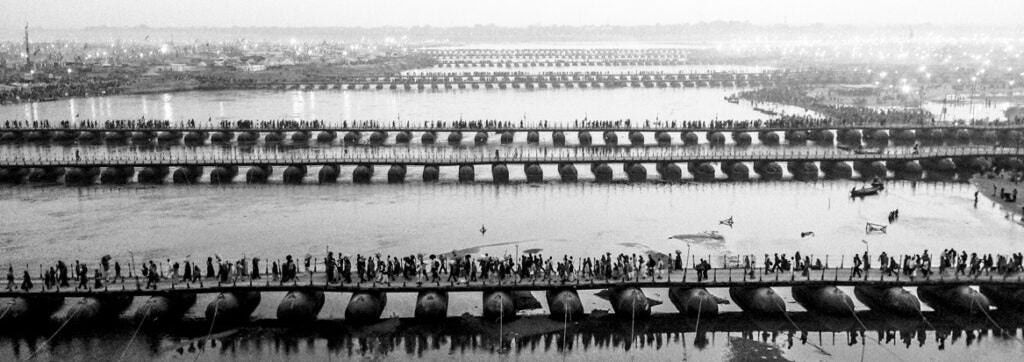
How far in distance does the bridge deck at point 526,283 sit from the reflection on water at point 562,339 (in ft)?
4.28

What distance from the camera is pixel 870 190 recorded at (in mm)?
52688

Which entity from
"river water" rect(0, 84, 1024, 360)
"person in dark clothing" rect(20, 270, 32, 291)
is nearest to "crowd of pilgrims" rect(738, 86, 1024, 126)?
"river water" rect(0, 84, 1024, 360)

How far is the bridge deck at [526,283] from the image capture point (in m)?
30.5

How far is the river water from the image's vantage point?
29031 millimetres

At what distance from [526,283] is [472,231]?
13.3 meters

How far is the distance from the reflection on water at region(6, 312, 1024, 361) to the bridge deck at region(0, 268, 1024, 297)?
1303mm

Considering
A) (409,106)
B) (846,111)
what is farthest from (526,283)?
(409,106)

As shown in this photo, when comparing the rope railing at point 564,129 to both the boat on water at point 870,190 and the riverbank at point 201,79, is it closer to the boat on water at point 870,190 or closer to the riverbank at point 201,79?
the boat on water at point 870,190

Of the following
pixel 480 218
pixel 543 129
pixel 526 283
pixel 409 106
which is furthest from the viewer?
pixel 409 106

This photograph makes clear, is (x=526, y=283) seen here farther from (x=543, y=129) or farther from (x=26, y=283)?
(x=543, y=129)

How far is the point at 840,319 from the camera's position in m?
31.2

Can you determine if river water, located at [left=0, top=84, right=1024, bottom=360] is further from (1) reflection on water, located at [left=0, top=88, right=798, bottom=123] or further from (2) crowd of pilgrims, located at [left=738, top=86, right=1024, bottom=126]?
(1) reflection on water, located at [left=0, top=88, right=798, bottom=123]

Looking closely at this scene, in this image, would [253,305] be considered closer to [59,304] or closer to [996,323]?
[59,304]

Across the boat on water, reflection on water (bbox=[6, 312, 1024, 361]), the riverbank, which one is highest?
the riverbank
